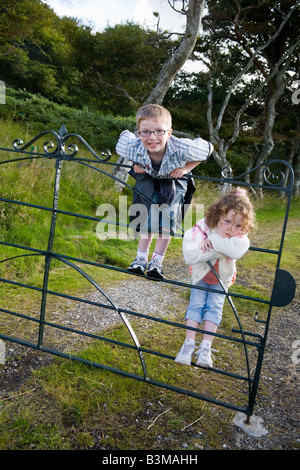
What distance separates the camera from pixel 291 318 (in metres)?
4.30

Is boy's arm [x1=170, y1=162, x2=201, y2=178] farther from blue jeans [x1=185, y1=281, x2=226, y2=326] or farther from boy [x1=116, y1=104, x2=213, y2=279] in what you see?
blue jeans [x1=185, y1=281, x2=226, y2=326]

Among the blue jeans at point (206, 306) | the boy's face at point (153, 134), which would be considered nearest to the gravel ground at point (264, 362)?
the blue jeans at point (206, 306)

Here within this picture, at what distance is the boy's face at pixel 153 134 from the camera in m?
2.58

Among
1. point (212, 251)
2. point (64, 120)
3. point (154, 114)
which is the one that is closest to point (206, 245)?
point (212, 251)

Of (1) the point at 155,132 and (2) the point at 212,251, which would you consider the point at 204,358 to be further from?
(1) the point at 155,132

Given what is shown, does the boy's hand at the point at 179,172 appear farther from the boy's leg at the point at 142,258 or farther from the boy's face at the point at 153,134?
the boy's leg at the point at 142,258

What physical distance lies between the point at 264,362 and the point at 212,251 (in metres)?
1.46

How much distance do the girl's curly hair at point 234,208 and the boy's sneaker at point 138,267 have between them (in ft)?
1.89

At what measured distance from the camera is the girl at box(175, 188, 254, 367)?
7.89 ft

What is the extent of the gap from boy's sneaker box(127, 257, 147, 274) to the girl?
13.7 inches

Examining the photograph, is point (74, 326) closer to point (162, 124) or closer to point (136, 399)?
point (136, 399)
